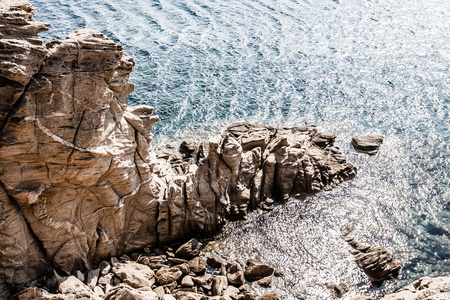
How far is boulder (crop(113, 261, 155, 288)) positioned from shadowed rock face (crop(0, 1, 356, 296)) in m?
1.35

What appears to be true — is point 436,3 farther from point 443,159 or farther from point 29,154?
point 29,154

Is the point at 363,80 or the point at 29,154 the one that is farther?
the point at 363,80

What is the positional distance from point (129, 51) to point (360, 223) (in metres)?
29.4

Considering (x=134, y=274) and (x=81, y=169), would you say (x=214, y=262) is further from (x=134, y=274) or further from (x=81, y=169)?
(x=81, y=169)

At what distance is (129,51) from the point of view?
4262 centimetres

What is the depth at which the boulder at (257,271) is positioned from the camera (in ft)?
69.3

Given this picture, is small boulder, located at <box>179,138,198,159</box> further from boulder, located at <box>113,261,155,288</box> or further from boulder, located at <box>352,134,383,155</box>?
boulder, located at <box>352,134,383,155</box>

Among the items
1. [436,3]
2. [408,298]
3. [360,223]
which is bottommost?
[360,223]

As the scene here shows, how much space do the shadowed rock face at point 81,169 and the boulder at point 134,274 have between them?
4.43 feet

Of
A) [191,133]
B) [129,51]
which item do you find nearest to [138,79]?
[129,51]

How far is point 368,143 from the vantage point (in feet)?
107

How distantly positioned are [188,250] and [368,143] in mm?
18212

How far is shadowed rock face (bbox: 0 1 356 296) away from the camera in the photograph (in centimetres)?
1675

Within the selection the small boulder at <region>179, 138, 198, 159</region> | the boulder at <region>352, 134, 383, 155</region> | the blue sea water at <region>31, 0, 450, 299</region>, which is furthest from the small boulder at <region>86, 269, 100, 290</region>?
the boulder at <region>352, 134, 383, 155</region>
